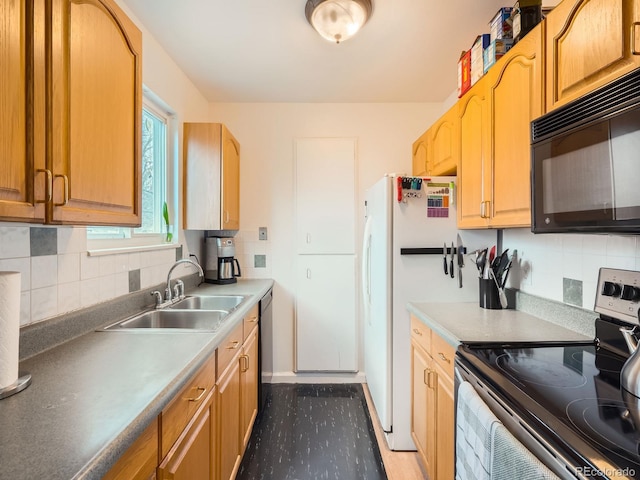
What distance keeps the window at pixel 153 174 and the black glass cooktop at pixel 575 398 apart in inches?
73.8

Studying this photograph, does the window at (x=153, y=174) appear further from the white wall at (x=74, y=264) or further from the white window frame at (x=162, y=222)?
the white wall at (x=74, y=264)

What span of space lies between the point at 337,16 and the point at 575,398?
1.80 metres

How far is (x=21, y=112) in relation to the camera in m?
0.75

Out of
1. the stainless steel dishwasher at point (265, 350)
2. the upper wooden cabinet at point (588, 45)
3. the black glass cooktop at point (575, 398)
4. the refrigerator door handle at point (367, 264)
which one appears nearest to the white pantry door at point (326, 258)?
the stainless steel dishwasher at point (265, 350)

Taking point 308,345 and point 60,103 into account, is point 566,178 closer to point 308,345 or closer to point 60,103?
point 60,103

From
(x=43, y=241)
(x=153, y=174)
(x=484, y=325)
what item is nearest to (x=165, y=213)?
(x=153, y=174)

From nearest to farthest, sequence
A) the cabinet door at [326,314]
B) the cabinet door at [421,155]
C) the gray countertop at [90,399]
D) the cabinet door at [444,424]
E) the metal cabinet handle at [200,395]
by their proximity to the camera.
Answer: the gray countertop at [90,399] < the metal cabinet handle at [200,395] < the cabinet door at [444,424] < the cabinet door at [421,155] < the cabinet door at [326,314]

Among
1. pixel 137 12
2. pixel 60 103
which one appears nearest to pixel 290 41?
pixel 137 12

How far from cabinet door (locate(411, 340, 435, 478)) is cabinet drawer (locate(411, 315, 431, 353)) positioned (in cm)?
3

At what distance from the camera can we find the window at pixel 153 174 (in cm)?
205

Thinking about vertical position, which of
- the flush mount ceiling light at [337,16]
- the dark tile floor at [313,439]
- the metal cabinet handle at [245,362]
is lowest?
the dark tile floor at [313,439]

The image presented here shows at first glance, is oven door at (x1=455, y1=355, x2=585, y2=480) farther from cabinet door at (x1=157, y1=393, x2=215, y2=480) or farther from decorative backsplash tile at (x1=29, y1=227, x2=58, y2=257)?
decorative backsplash tile at (x1=29, y1=227, x2=58, y2=257)

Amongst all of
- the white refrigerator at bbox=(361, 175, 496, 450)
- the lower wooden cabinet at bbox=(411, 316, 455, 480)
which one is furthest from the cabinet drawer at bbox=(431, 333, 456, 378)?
the white refrigerator at bbox=(361, 175, 496, 450)

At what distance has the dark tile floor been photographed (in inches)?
71.1
